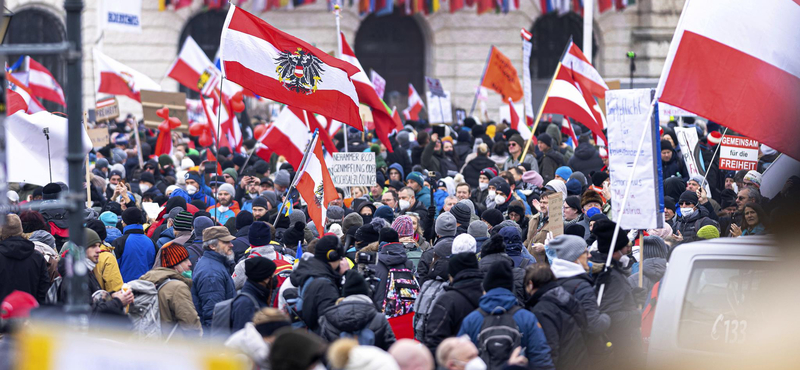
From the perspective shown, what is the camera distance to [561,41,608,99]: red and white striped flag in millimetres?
13773

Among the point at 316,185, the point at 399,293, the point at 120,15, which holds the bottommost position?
the point at 399,293

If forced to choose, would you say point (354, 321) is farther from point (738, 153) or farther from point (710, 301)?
point (738, 153)

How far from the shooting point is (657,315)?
5.26m

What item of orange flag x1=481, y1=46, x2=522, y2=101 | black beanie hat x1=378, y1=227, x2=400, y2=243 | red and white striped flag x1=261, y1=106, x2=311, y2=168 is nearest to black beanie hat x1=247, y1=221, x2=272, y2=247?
black beanie hat x1=378, y1=227, x2=400, y2=243

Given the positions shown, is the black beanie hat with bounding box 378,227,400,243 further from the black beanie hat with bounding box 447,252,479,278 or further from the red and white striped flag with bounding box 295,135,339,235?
the red and white striped flag with bounding box 295,135,339,235

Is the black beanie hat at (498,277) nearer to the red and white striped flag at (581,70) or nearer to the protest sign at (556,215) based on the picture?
the protest sign at (556,215)

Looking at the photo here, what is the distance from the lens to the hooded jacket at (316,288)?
20.8 ft

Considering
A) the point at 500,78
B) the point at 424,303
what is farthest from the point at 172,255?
the point at 500,78

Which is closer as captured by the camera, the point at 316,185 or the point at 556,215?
the point at 556,215

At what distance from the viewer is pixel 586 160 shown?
44.5ft

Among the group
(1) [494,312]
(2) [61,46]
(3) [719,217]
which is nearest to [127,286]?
(1) [494,312]

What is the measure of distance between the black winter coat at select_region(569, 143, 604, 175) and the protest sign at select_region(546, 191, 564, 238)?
5.00 metres

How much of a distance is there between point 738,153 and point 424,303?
6024 millimetres

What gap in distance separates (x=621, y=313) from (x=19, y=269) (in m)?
4.20
